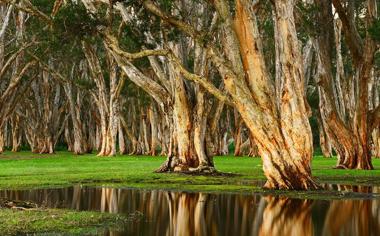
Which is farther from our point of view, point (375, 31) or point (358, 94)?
point (358, 94)

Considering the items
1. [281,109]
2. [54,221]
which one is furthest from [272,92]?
[54,221]

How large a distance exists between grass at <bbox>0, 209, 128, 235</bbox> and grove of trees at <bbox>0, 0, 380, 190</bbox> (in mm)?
6718

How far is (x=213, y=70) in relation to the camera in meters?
32.9

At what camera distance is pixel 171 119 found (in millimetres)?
25578

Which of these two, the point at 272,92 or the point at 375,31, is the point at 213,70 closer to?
the point at 375,31

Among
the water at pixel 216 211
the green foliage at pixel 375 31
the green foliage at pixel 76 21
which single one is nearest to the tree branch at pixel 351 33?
the green foliage at pixel 375 31

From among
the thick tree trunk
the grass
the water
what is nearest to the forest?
the thick tree trunk

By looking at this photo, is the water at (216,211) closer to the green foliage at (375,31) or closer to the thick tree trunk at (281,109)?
the thick tree trunk at (281,109)

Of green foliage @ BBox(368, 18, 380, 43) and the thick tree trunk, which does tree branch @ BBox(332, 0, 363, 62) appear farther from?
the thick tree trunk

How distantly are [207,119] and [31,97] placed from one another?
34631 mm

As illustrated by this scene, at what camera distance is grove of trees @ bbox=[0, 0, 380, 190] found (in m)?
16.8

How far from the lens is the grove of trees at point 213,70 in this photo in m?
16.8

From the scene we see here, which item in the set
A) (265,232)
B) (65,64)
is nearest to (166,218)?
(265,232)

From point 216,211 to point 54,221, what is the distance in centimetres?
336
